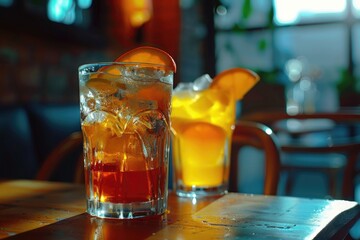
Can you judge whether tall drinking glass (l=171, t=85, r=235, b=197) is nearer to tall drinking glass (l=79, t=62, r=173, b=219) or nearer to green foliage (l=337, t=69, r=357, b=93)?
tall drinking glass (l=79, t=62, r=173, b=219)

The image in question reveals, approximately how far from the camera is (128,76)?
28.6 inches

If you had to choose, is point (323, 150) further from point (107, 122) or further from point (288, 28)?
point (288, 28)

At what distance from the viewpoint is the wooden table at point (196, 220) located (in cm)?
64

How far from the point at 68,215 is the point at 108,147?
0.12 meters

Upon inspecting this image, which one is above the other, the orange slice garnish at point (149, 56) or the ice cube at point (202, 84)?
the orange slice garnish at point (149, 56)

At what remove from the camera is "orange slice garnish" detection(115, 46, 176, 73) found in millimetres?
791

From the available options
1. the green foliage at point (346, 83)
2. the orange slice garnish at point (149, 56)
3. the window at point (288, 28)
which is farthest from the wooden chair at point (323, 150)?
the orange slice garnish at point (149, 56)

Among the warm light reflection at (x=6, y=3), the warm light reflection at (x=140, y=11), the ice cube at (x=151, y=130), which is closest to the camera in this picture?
the ice cube at (x=151, y=130)

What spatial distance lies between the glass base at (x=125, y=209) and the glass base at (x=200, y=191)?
20 centimetres

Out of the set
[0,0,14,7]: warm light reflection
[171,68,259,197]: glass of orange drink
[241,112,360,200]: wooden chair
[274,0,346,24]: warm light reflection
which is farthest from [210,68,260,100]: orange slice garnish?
[274,0,346,24]: warm light reflection

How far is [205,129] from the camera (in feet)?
3.13

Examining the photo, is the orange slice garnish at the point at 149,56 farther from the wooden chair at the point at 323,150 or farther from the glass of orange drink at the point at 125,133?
the wooden chair at the point at 323,150

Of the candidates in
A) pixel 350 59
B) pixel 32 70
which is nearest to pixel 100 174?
pixel 32 70

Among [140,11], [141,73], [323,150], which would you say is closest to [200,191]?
[141,73]
